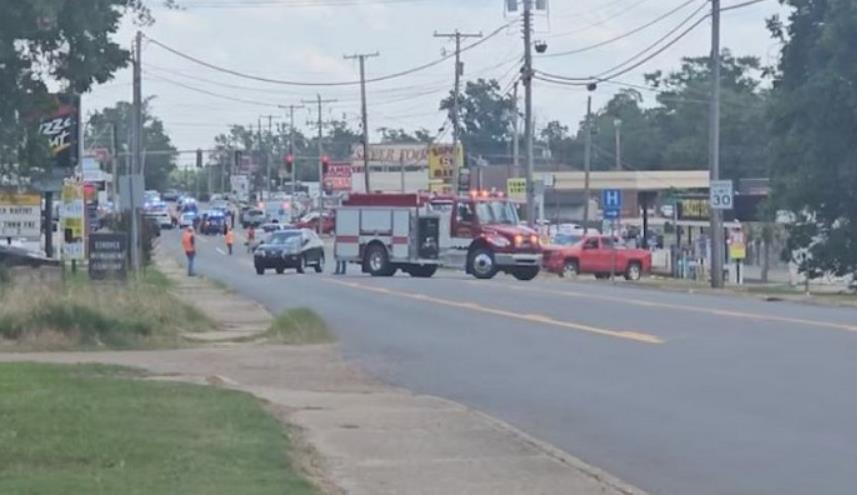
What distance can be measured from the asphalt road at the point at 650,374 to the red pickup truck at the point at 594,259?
27.2m

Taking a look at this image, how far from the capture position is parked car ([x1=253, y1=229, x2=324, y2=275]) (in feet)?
209

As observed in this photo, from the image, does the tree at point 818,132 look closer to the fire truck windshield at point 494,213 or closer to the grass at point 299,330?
the fire truck windshield at point 494,213

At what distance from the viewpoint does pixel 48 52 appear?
18.2 metres

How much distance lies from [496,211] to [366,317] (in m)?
22.8

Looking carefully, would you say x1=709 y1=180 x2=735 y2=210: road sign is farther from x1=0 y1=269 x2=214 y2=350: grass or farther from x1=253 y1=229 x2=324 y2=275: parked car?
x1=0 y1=269 x2=214 y2=350: grass

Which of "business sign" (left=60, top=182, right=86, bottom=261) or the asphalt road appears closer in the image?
the asphalt road

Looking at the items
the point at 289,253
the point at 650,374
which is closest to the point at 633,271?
the point at 289,253

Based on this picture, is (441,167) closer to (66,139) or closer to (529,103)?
(529,103)

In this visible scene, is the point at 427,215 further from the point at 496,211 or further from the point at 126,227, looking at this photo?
the point at 126,227

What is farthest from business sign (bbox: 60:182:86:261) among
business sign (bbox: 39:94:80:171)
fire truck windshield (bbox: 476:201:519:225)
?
fire truck windshield (bbox: 476:201:519:225)

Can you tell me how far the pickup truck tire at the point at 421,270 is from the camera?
57.9 m

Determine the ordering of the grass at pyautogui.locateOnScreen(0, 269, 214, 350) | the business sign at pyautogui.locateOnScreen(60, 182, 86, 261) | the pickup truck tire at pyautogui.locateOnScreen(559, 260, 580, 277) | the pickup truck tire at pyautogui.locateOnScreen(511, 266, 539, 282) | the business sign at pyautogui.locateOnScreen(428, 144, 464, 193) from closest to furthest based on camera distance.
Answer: the grass at pyautogui.locateOnScreen(0, 269, 214, 350) < the business sign at pyautogui.locateOnScreen(60, 182, 86, 261) < the pickup truck tire at pyautogui.locateOnScreen(511, 266, 539, 282) < the pickup truck tire at pyautogui.locateOnScreen(559, 260, 580, 277) < the business sign at pyautogui.locateOnScreen(428, 144, 464, 193)

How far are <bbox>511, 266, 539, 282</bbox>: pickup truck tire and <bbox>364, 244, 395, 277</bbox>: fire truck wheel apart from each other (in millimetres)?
4251

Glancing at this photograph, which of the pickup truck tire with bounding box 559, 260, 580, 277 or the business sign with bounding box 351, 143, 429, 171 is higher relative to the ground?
the business sign with bounding box 351, 143, 429, 171
